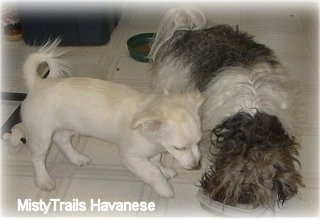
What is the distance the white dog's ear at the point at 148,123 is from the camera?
191cm

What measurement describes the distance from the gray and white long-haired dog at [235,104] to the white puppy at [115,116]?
0.47 ft

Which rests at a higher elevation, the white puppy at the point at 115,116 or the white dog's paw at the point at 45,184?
the white puppy at the point at 115,116

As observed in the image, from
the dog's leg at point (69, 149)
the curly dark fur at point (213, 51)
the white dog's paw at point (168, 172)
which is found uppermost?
the curly dark fur at point (213, 51)

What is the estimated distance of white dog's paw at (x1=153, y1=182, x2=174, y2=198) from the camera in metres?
2.25

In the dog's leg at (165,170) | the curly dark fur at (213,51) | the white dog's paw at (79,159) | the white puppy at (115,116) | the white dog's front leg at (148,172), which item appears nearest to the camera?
the white puppy at (115,116)

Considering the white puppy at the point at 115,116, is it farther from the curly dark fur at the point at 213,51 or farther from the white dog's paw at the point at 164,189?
the curly dark fur at the point at 213,51

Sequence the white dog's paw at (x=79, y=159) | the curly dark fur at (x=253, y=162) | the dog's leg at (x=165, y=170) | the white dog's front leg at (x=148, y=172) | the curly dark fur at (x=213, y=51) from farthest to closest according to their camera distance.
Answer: the white dog's paw at (x=79, y=159) < the dog's leg at (x=165, y=170) < the curly dark fur at (x=213, y=51) < the white dog's front leg at (x=148, y=172) < the curly dark fur at (x=253, y=162)

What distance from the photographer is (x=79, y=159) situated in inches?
100

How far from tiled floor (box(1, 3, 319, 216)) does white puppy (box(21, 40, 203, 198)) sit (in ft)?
0.67

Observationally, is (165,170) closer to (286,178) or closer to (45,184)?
(45,184)

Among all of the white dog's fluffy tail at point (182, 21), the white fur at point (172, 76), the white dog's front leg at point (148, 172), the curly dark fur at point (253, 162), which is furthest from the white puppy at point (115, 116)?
the white dog's fluffy tail at point (182, 21)

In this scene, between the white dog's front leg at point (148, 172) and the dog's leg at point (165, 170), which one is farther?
the dog's leg at point (165, 170)

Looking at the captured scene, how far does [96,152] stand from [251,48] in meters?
1.00

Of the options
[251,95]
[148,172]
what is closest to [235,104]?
[251,95]
